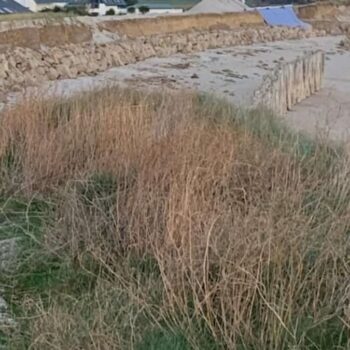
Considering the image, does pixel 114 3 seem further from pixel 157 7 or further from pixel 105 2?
pixel 157 7

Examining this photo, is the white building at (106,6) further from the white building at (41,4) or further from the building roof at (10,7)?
the building roof at (10,7)

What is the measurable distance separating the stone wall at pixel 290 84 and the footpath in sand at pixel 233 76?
29cm

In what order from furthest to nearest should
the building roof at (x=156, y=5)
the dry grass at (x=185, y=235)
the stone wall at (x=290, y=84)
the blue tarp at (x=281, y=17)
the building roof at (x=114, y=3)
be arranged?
1. the building roof at (x=156, y=5)
2. the building roof at (x=114, y=3)
3. the blue tarp at (x=281, y=17)
4. the stone wall at (x=290, y=84)
5. the dry grass at (x=185, y=235)

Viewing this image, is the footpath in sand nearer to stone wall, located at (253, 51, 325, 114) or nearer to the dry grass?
stone wall, located at (253, 51, 325, 114)

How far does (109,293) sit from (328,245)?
1318mm

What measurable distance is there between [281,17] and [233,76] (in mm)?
27775

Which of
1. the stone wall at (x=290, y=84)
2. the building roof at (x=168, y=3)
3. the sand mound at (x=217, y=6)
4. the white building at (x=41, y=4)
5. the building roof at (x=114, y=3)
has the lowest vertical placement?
the building roof at (x=168, y=3)

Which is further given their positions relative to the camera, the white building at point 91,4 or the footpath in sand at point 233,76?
the white building at point 91,4

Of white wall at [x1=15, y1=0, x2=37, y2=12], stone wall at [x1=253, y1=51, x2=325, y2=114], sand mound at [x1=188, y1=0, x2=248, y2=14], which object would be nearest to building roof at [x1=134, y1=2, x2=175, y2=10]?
sand mound at [x1=188, y1=0, x2=248, y2=14]

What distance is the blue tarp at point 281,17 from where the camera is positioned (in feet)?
162

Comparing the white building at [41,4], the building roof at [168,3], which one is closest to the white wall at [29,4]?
the white building at [41,4]

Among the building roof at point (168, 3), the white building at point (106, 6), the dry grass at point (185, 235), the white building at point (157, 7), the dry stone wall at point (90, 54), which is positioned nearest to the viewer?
the dry grass at point (185, 235)

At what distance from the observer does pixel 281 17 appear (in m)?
51.5

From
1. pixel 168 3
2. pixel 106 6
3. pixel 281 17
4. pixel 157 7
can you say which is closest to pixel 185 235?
pixel 281 17
